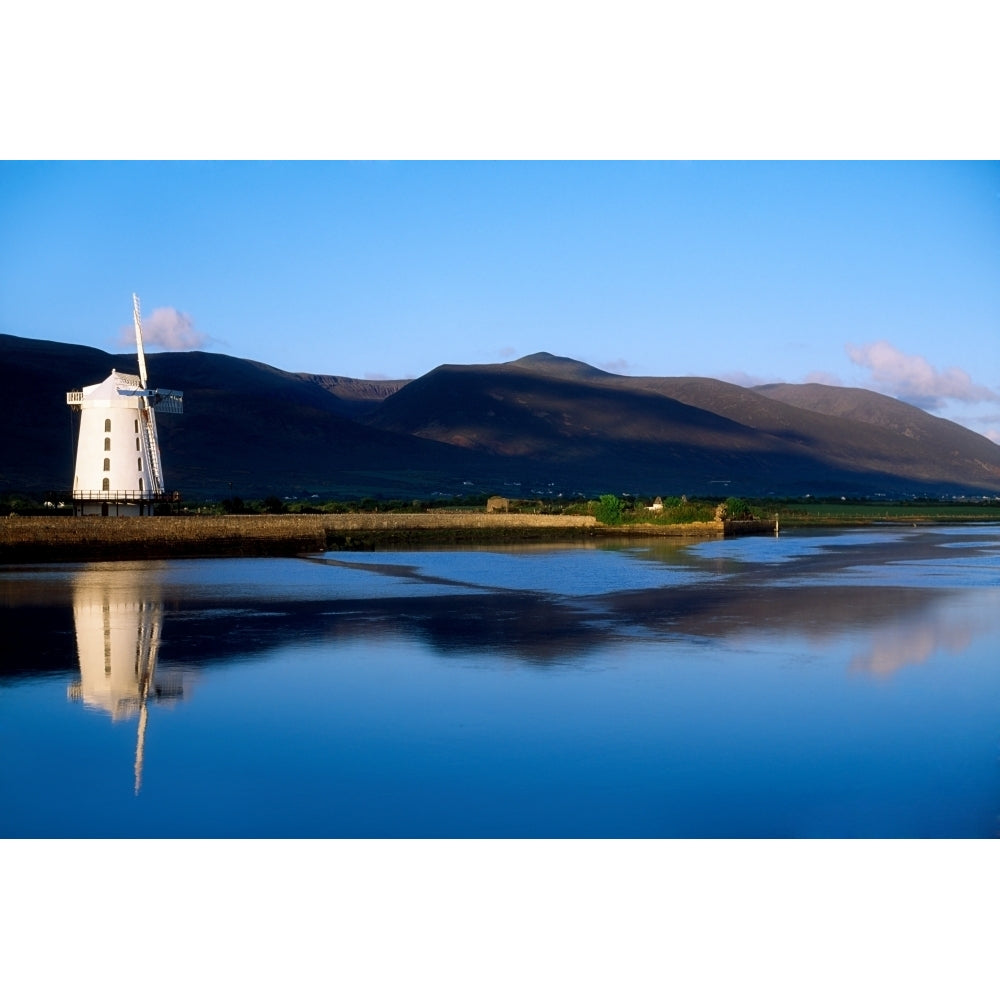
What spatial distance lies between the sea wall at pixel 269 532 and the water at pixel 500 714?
1142 cm

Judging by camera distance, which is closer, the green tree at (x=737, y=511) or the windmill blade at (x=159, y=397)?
the windmill blade at (x=159, y=397)

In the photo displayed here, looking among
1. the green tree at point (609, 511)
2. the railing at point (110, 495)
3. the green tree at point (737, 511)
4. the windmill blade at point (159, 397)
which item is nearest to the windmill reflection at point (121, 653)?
the railing at point (110, 495)

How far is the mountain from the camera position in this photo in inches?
4464

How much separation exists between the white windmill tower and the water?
51.7ft

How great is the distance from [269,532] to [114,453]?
5.65m

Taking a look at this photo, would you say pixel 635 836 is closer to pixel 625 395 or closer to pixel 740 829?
pixel 740 829

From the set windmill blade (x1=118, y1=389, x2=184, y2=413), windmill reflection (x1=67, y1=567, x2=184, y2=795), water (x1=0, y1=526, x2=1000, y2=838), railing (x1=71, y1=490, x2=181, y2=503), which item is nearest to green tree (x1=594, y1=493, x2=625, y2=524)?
windmill blade (x1=118, y1=389, x2=184, y2=413)

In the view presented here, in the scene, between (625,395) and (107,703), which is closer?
(107,703)

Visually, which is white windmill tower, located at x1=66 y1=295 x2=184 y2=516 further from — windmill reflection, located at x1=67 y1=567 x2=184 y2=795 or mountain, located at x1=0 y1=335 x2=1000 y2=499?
mountain, located at x1=0 y1=335 x2=1000 y2=499

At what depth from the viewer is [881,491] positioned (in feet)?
586

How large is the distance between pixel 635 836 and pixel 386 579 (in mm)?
20013

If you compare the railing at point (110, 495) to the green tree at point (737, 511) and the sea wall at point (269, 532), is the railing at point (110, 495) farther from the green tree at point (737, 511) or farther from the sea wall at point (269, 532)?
the green tree at point (737, 511)

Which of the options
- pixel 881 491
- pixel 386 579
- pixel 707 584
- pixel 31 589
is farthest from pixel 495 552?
pixel 881 491

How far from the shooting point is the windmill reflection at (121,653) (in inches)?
490
